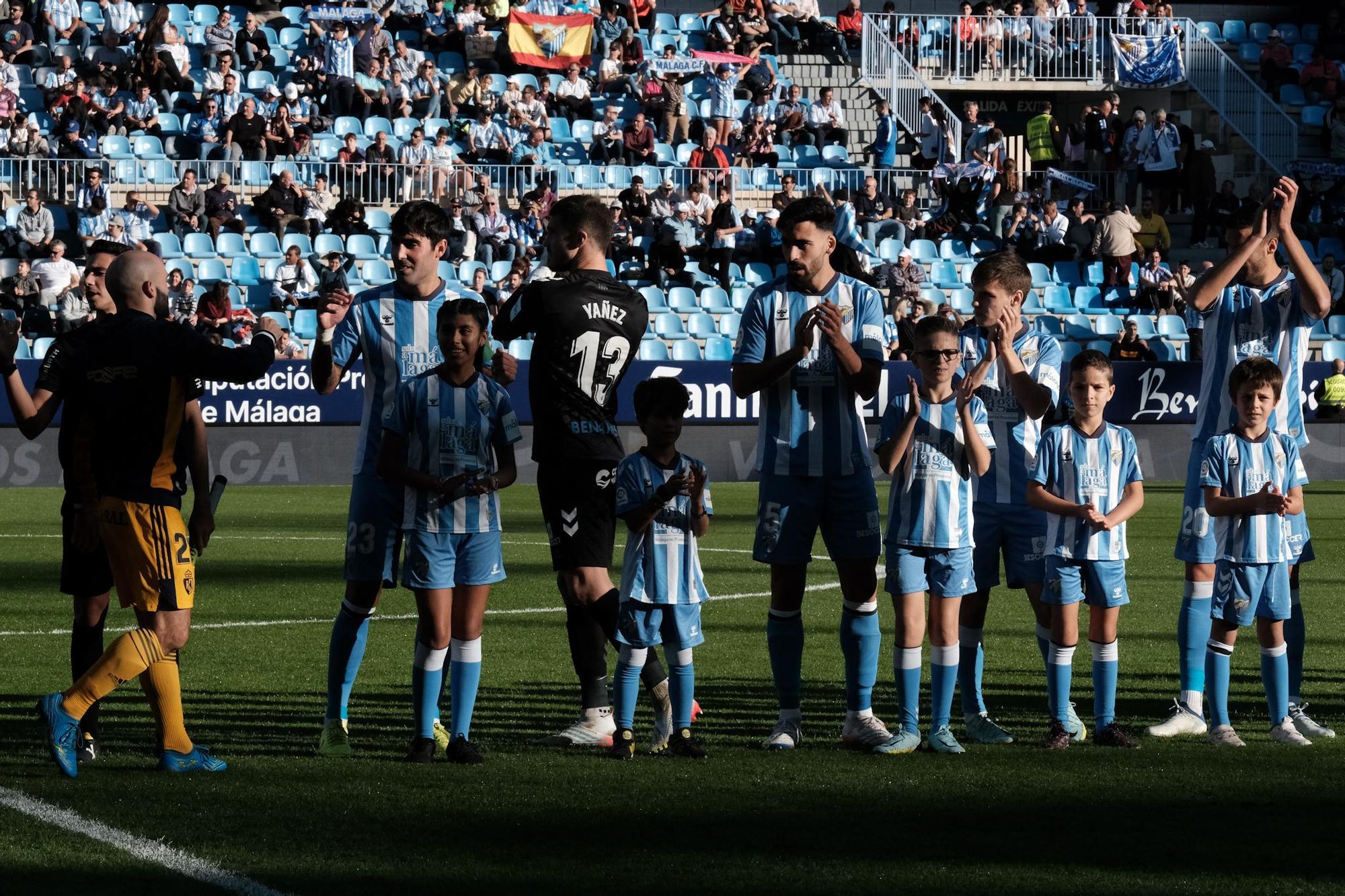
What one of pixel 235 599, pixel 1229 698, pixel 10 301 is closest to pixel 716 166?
pixel 10 301

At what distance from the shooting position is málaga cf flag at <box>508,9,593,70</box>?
30172mm

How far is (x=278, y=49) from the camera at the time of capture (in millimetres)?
29125

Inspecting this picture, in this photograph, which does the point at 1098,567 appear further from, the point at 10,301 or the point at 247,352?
the point at 10,301

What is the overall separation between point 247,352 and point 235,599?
606 centimetres

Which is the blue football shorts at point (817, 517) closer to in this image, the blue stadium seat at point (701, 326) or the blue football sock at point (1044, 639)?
the blue football sock at point (1044, 639)

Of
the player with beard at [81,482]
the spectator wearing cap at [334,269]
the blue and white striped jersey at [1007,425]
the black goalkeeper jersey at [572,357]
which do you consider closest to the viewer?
the player with beard at [81,482]

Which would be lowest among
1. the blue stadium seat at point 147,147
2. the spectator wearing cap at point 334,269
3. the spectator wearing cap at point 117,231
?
the spectator wearing cap at point 334,269

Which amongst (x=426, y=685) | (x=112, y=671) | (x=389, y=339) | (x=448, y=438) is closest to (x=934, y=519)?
(x=448, y=438)

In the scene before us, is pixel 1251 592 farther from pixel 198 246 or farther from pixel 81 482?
pixel 198 246

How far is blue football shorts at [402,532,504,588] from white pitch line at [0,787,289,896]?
4.67ft

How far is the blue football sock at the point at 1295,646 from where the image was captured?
24.1 feet

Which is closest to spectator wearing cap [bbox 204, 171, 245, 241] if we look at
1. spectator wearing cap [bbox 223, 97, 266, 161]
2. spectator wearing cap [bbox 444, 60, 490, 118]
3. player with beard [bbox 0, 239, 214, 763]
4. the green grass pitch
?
spectator wearing cap [bbox 223, 97, 266, 161]

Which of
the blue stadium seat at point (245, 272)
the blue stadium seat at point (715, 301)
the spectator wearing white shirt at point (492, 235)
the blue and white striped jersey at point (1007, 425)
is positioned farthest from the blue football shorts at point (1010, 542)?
the spectator wearing white shirt at point (492, 235)

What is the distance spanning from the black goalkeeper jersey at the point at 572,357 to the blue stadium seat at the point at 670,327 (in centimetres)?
1901
